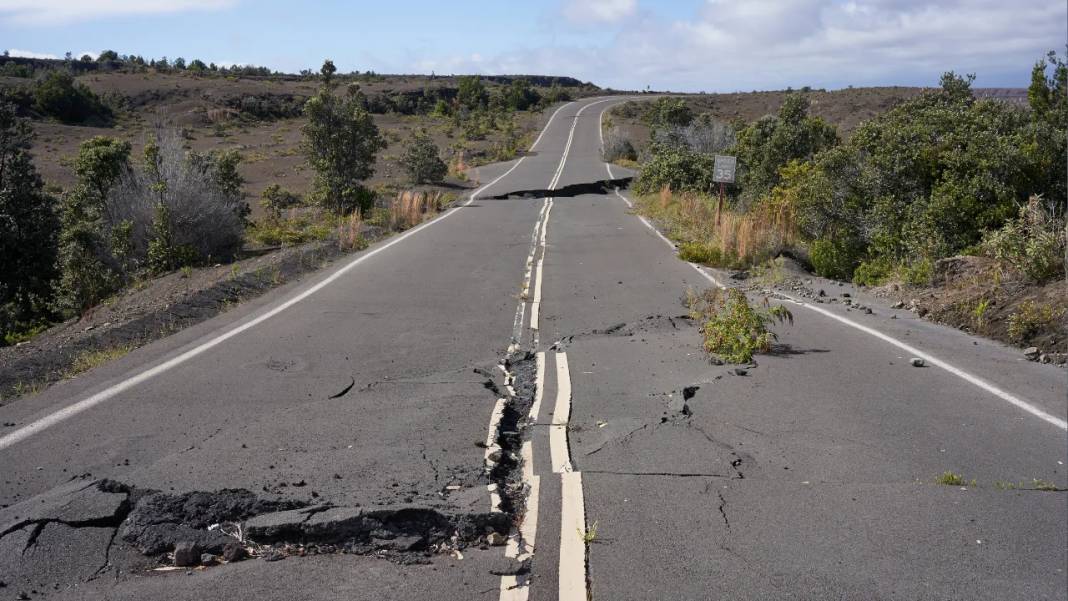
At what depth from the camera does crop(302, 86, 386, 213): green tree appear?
26375mm

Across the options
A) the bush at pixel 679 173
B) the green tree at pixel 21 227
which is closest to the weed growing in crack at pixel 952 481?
the green tree at pixel 21 227

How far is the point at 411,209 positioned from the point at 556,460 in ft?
67.9

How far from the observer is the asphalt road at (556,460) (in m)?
4.30

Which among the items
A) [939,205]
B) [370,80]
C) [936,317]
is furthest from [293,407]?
[370,80]

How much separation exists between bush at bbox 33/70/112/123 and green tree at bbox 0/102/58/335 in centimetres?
5087

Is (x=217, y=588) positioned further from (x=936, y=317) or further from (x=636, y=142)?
(x=636, y=142)

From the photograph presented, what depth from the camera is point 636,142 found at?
63750 millimetres

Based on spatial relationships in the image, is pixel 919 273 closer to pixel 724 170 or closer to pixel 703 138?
pixel 724 170

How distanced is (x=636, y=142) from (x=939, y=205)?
51588mm

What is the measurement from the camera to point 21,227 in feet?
61.7

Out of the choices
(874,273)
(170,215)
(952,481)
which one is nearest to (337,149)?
(170,215)

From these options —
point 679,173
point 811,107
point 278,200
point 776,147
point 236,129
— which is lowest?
point 278,200

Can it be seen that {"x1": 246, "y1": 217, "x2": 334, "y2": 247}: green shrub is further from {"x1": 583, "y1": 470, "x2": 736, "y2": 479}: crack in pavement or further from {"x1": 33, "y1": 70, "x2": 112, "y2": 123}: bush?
{"x1": 33, "y1": 70, "x2": 112, "y2": 123}: bush

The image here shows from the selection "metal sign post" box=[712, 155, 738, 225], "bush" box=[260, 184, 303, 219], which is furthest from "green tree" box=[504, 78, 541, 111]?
"metal sign post" box=[712, 155, 738, 225]
